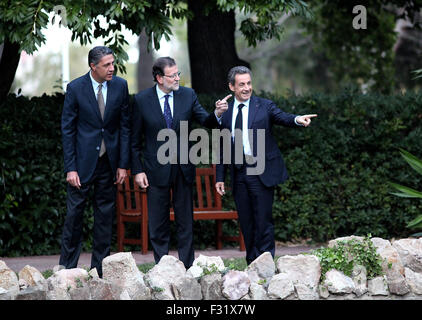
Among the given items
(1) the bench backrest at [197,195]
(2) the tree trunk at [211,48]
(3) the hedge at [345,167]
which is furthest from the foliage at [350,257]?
(2) the tree trunk at [211,48]

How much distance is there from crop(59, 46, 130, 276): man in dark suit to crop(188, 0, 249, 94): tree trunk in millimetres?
4812

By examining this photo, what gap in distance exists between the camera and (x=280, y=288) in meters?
5.14

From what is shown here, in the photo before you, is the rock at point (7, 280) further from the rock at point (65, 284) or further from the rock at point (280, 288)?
the rock at point (280, 288)

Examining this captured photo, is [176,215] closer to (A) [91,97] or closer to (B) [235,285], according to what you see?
(A) [91,97]

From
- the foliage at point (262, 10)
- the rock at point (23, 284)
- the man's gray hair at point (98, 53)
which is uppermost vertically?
the foliage at point (262, 10)

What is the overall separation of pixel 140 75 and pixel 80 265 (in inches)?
706

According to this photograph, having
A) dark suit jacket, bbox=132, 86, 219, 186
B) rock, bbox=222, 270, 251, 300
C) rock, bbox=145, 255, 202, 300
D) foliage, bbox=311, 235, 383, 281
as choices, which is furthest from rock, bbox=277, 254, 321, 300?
dark suit jacket, bbox=132, 86, 219, 186

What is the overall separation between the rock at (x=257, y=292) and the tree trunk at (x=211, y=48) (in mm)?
6628

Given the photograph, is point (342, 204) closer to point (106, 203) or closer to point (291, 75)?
point (106, 203)

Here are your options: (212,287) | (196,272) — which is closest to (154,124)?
(196,272)

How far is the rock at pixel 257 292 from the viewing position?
5.11m

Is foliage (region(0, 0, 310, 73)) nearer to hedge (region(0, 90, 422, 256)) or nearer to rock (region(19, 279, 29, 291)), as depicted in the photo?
hedge (region(0, 90, 422, 256))

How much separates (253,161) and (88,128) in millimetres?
1510
